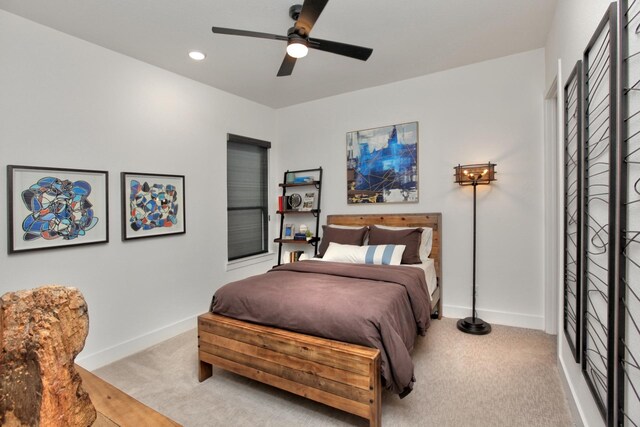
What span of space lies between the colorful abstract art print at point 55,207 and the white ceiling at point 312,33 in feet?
3.74

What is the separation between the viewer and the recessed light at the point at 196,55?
2.92m

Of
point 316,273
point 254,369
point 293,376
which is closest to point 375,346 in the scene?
point 293,376

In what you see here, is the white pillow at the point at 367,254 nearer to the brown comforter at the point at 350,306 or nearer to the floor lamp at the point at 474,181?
the brown comforter at the point at 350,306

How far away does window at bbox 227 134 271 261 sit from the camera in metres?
4.14

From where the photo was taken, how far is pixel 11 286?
2.23m

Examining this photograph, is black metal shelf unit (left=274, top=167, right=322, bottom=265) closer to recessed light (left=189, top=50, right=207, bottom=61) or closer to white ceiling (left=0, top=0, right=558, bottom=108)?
white ceiling (left=0, top=0, right=558, bottom=108)

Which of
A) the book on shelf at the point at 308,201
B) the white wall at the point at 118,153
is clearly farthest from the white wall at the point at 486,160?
the white wall at the point at 118,153

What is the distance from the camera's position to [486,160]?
3.34 meters

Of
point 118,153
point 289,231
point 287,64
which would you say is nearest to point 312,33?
point 287,64

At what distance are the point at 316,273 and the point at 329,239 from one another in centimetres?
101

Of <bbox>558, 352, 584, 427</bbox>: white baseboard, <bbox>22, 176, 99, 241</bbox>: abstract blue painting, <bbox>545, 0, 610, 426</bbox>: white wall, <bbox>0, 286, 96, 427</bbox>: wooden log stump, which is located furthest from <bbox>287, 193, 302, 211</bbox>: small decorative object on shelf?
<bbox>0, 286, 96, 427</bbox>: wooden log stump

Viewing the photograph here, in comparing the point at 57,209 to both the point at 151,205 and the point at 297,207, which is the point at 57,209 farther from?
the point at 297,207

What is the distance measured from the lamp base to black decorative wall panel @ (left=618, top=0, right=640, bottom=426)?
2062mm

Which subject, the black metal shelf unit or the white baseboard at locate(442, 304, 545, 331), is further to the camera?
the black metal shelf unit
